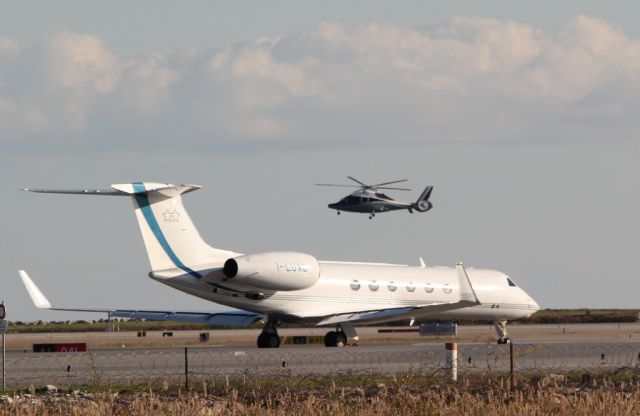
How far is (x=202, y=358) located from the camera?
121 ft

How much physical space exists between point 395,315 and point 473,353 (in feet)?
16.7

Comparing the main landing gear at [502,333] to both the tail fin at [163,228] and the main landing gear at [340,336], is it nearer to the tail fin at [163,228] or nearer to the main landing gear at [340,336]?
the main landing gear at [340,336]

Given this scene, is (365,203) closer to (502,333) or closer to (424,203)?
(424,203)

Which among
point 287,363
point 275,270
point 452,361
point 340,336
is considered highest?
point 275,270

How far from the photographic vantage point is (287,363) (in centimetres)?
3431

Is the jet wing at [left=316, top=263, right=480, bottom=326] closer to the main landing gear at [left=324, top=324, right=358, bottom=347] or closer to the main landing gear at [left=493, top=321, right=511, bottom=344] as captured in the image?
the main landing gear at [left=324, top=324, right=358, bottom=347]

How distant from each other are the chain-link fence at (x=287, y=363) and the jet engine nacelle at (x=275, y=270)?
2.35 m

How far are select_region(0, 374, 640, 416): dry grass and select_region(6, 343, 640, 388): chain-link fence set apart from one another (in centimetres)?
292

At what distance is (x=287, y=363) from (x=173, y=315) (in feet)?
44.4

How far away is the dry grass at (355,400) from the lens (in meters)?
17.6

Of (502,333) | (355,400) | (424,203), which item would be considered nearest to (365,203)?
(424,203)

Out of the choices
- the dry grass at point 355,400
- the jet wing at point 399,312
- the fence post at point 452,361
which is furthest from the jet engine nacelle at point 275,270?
the fence post at point 452,361

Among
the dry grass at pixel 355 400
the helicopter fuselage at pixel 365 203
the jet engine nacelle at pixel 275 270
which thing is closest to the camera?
the dry grass at pixel 355 400

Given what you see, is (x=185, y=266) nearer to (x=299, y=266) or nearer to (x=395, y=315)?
(x=299, y=266)
